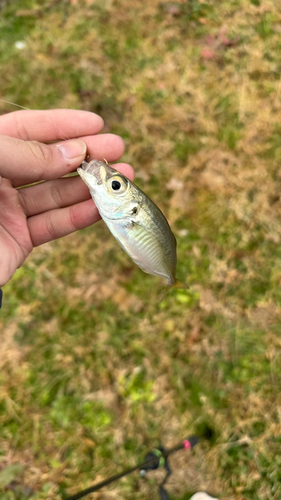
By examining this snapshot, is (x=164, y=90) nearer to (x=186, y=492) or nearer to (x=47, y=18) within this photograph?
(x=47, y=18)

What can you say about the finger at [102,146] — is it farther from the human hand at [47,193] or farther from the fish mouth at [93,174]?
the fish mouth at [93,174]

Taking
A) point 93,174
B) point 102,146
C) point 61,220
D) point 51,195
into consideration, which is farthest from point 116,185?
point 51,195

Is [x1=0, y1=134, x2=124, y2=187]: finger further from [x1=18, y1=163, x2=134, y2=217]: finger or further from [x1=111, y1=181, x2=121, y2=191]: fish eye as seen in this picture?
[x1=18, y1=163, x2=134, y2=217]: finger

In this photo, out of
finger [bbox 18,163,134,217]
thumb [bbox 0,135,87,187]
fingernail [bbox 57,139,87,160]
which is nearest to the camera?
thumb [bbox 0,135,87,187]

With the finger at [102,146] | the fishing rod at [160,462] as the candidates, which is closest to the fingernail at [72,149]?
the finger at [102,146]

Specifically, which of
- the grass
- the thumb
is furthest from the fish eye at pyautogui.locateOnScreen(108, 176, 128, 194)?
the grass

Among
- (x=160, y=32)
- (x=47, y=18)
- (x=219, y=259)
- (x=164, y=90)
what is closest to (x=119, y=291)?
(x=219, y=259)

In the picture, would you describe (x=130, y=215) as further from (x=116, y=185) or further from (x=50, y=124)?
(x=50, y=124)
